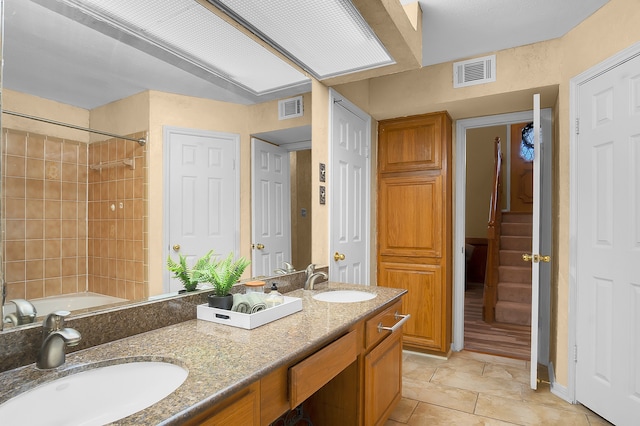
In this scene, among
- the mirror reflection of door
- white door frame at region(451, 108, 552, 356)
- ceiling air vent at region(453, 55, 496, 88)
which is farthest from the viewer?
the mirror reflection of door

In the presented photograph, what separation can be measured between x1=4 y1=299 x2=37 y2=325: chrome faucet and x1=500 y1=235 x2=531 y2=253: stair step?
18.1ft

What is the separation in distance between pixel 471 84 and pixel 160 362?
2.74 meters

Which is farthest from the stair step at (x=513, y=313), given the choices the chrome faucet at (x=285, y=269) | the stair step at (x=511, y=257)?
the chrome faucet at (x=285, y=269)

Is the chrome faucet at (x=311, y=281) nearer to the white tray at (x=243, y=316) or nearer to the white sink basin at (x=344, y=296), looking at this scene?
the white sink basin at (x=344, y=296)

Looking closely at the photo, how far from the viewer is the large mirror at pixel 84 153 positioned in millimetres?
1031

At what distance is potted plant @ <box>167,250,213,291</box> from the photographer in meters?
1.45

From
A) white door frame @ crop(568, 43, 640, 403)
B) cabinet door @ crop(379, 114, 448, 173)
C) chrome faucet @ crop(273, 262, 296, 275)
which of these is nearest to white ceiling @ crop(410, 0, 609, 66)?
white door frame @ crop(568, 43, 640, 403)

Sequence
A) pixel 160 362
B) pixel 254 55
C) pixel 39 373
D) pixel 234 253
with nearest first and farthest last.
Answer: pixel 39 373 < pixel 160 362 < pixel 234 253 < pixel 254 55

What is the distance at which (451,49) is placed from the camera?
8.73ft

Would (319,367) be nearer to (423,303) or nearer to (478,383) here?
(478,383)

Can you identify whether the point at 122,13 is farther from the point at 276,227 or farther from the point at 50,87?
the point at 276,227

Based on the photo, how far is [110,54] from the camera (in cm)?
127

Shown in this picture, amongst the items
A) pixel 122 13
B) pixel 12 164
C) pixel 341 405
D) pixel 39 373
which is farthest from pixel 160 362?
pixel 122 13

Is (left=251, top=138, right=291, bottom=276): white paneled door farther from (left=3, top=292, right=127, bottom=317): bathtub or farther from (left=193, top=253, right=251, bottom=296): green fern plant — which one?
(left=3, top=292, right=127, bottom=317): bathtub
